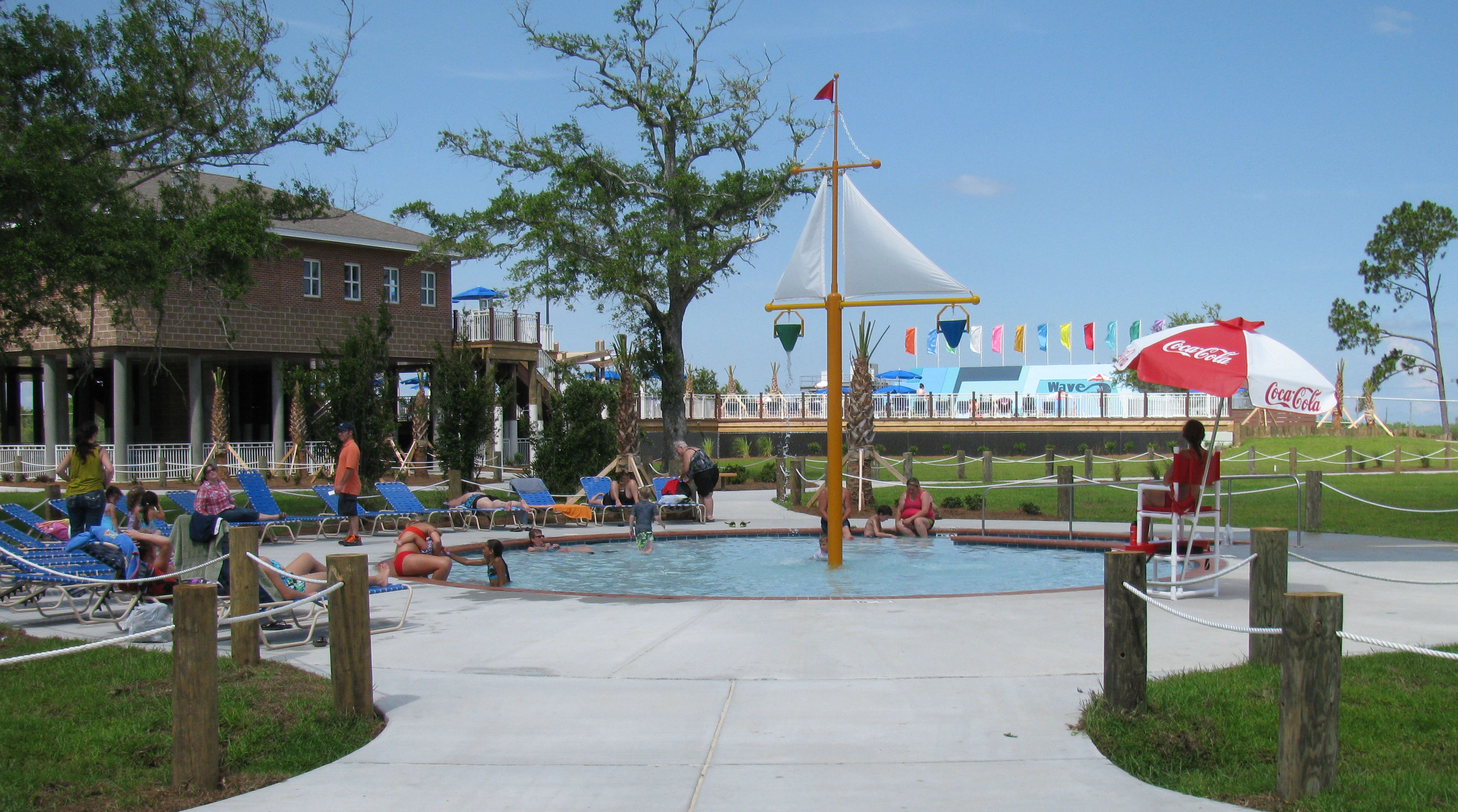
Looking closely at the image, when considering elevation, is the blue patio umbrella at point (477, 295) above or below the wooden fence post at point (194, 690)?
above

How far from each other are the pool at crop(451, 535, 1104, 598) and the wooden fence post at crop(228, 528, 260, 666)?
15.0 ft

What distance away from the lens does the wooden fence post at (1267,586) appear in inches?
265

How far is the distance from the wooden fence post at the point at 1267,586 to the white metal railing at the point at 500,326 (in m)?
31.6

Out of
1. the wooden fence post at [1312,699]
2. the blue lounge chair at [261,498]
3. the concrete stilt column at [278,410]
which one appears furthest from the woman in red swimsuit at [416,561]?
the concrete stilt column at [278,410]

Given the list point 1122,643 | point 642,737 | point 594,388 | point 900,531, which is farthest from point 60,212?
point 1122,643

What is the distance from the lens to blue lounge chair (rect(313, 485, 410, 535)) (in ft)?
56.0

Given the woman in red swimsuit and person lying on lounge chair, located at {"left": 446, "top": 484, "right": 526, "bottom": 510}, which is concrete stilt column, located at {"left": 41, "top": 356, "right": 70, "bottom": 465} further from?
the woman in red swimsuit

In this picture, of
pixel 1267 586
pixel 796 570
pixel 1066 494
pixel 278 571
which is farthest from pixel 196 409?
pixel 1267 586

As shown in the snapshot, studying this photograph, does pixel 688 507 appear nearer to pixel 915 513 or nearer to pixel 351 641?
pixel 915 513

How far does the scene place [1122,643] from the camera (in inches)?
221

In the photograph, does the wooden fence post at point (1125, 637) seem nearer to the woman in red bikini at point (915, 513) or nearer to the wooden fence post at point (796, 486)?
the woman in red bikini at point (915, 513)

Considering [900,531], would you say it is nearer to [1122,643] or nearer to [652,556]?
[652,556]

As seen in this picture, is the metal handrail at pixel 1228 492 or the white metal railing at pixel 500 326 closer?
the metal handrail at pixel 1228 492

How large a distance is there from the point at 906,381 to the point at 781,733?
195 feet
